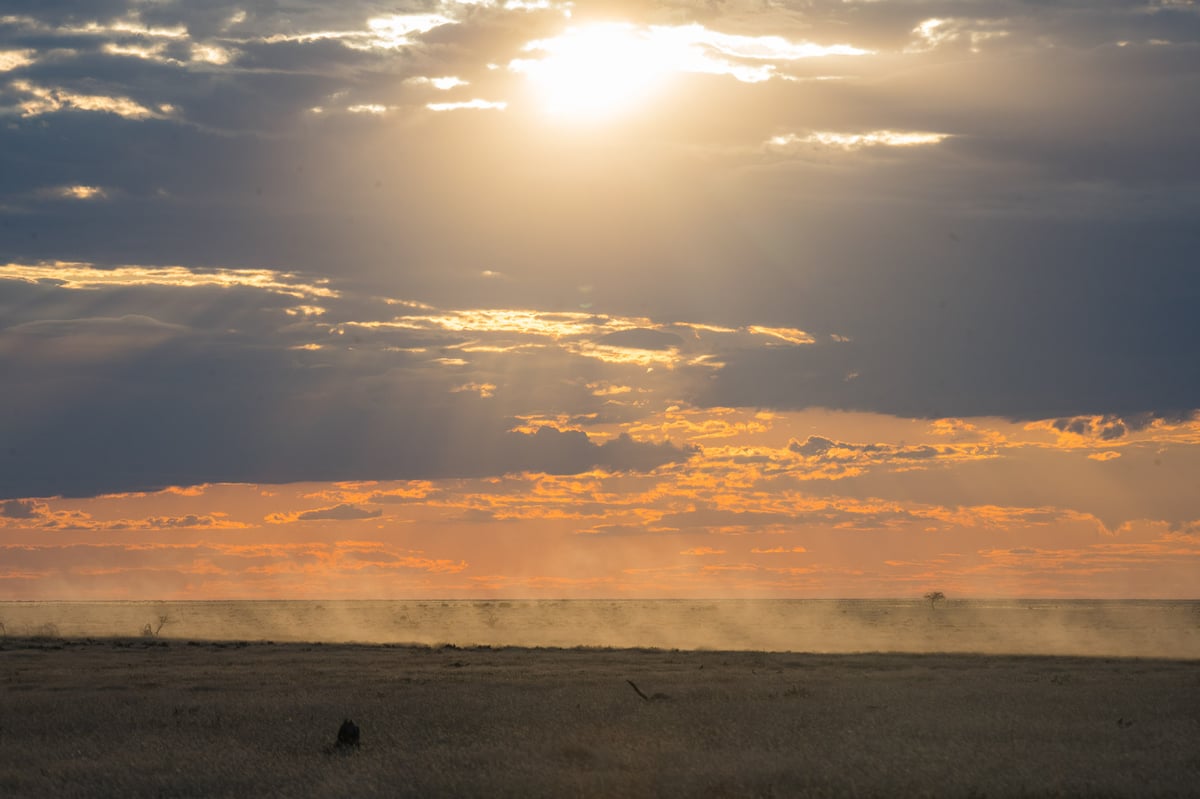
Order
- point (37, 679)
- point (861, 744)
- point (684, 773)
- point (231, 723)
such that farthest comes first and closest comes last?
1. point (37, 679)
2. point (231, 723)
3. point (861, 744)
4. point (684, 773)

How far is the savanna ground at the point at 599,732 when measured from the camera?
73.0 feet

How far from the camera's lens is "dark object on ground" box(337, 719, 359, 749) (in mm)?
26859

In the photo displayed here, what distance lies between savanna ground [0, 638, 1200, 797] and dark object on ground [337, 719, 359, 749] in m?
0.22

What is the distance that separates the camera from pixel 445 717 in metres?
31.8

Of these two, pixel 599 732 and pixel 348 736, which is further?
pixel 599 732

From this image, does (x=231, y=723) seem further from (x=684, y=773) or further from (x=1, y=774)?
(x=684, y=773)

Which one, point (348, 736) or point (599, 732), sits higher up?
point (348, 736)

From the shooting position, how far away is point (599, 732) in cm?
2877

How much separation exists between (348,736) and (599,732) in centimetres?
605

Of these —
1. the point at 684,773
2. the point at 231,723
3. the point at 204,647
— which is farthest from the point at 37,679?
the point at 684,773

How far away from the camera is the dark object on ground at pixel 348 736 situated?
26859mm

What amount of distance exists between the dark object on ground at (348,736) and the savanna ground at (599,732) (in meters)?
0.22

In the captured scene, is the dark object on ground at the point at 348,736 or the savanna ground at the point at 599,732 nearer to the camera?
the savanna ground at the point at 599,732

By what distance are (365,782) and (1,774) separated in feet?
26.4
